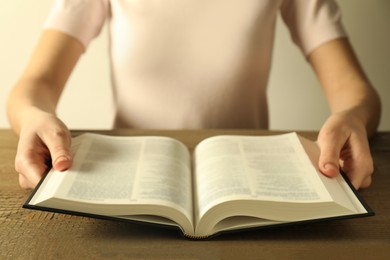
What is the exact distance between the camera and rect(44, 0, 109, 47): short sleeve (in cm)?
104

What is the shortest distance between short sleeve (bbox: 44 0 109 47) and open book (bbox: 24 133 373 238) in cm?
37

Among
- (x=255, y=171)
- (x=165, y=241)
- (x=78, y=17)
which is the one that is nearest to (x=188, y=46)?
(x=78, y=17)

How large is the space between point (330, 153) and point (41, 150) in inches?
15.7

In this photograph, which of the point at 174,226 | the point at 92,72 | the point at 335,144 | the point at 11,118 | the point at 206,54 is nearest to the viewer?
the point at 174,226

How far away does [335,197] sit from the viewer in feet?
2.03

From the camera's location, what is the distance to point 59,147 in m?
0.68

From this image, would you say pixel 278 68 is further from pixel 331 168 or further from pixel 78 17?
pixel 331 168

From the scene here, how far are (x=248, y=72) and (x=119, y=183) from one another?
555mm

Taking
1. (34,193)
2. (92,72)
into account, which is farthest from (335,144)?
(92,72)

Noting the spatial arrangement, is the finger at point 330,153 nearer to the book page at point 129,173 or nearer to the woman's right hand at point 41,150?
the book page at point 129,173

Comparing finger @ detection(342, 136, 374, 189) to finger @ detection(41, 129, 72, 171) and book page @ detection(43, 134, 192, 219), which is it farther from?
finger @ detection(41, 129, 72, 171)

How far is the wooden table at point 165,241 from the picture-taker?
0.57 metres

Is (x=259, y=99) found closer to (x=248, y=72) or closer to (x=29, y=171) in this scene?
(x=248, y=72)

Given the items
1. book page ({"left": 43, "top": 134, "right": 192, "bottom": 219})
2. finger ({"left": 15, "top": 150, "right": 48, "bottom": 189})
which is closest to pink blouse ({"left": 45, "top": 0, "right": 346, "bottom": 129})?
book page ({"left": 43, "top": 134, "right": 192, "bottom": 219})
